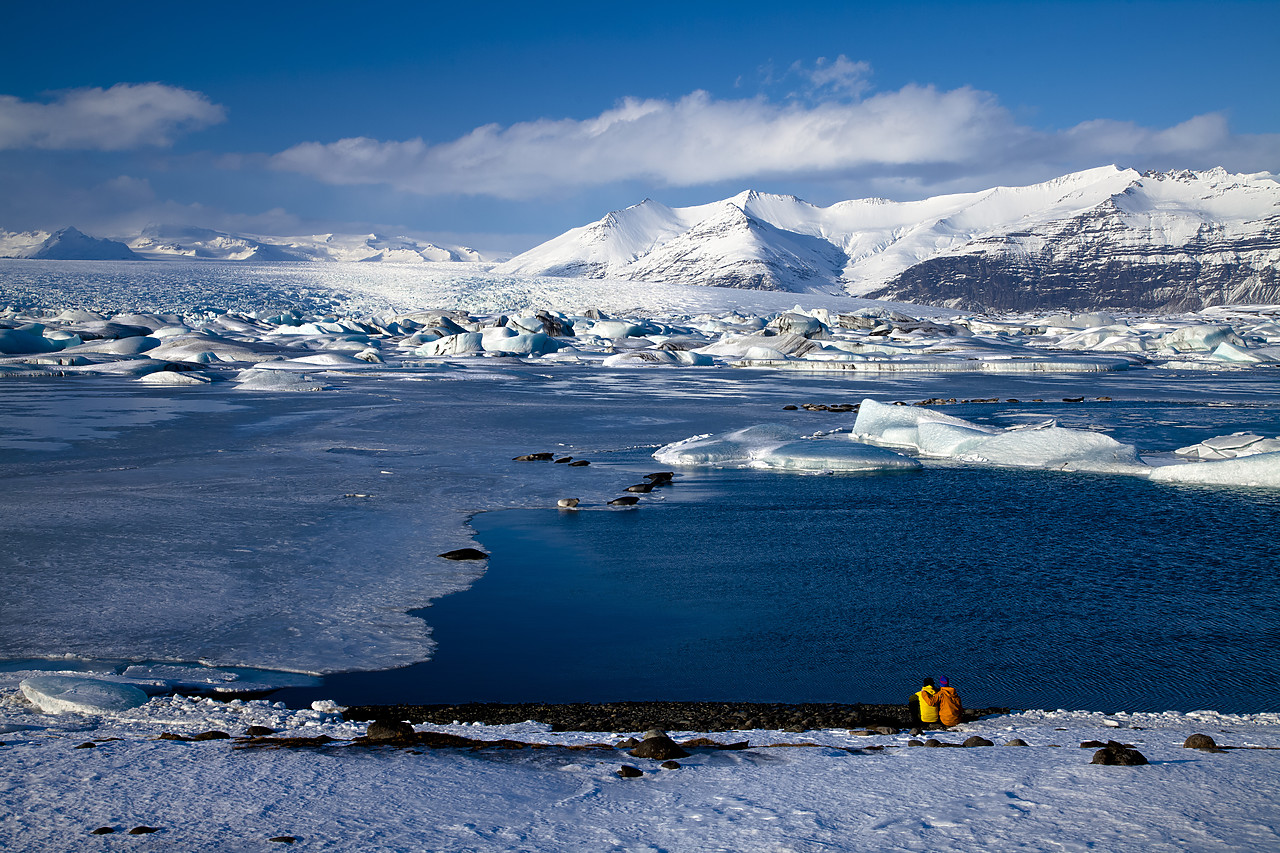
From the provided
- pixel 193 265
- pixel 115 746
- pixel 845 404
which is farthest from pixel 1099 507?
pixel 193 265

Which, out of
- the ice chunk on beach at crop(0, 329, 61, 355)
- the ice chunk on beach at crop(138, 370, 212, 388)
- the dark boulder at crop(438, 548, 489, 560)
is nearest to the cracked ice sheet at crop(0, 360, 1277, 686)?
the dark boulder at crop(438, 548, 489, 560)

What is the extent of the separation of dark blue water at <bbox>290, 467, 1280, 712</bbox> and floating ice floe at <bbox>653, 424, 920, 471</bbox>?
6.28ft

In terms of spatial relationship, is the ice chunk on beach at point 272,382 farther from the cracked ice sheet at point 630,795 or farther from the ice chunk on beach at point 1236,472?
the cracked ice sheet at point 630,795

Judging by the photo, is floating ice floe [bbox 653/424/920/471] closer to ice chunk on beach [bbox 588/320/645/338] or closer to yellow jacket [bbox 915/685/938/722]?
yellow jacket [bbox 915/685/938/722]

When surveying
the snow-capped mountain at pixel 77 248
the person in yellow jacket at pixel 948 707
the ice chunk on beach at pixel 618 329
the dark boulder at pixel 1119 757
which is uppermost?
the snow-capped mountain at pixel 77 248

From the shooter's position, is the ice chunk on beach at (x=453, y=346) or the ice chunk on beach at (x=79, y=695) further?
the ice chunk on beach at (x=453, y=346)

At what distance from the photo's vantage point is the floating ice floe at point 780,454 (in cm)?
1166

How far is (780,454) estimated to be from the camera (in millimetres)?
11852

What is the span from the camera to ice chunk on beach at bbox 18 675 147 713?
411cm

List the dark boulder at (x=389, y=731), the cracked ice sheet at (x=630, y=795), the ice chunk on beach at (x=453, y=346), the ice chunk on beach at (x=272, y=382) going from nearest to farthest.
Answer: the cracked ice sheet at (x=630, y=795) → the dark boulder at (x=389, y=731) → the ice chunk on beach at (x=272, y=382) → the ice chunk on beach at (x=453, y=346)

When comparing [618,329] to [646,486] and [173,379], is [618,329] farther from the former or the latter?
[646,486]

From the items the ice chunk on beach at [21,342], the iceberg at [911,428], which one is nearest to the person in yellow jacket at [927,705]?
the iceberg at [911,428]

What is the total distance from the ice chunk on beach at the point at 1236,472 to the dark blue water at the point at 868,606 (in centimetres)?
99

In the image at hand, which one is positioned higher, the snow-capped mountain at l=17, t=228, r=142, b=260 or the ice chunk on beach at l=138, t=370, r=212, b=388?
the snow-capped mountain at l=17, t=228, r=142, b=260
